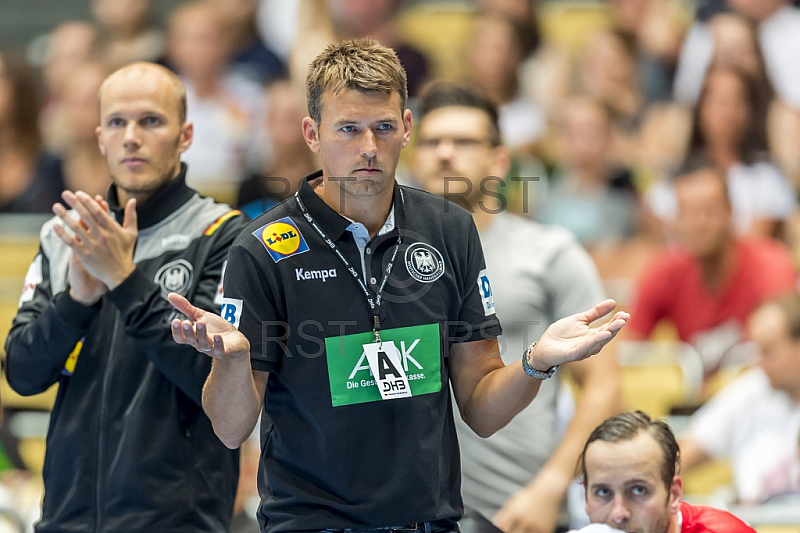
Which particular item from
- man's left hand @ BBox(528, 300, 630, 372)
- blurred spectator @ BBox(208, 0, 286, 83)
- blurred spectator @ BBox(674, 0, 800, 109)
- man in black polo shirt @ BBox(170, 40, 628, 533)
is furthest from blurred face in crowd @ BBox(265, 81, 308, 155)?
man's left hand @ BBox(528, 300, 630, 372)

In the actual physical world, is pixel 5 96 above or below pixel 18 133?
above

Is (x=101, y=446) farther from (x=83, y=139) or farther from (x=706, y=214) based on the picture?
(x=83, y=139)

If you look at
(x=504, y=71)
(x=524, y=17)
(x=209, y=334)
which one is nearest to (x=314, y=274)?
(x=209, y=334)

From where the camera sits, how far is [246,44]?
30.5 ft

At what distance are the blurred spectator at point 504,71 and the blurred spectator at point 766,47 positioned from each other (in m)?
1.19

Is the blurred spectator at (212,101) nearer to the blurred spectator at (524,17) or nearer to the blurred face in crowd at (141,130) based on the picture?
the blurred spectator at (524,17)

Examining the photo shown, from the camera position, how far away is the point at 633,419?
3.71 metres

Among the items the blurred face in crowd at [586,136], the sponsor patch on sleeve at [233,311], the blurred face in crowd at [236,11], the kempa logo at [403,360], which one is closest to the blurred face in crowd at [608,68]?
the blurred face in crowd at [586,136]

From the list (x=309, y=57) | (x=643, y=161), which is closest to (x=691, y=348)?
(x=643, y=161)

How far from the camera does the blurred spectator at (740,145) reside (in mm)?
7836

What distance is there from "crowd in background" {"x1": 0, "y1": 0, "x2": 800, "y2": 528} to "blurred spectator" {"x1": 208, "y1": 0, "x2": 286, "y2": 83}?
2cm

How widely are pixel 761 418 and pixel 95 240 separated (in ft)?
12.1

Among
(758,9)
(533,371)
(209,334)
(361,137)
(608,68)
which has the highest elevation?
(758,9)

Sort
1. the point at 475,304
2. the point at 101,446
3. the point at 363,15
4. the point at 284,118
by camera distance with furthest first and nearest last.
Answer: the point at 363,15, the point at 284,118, the point at 101,446, the point at 475,304
